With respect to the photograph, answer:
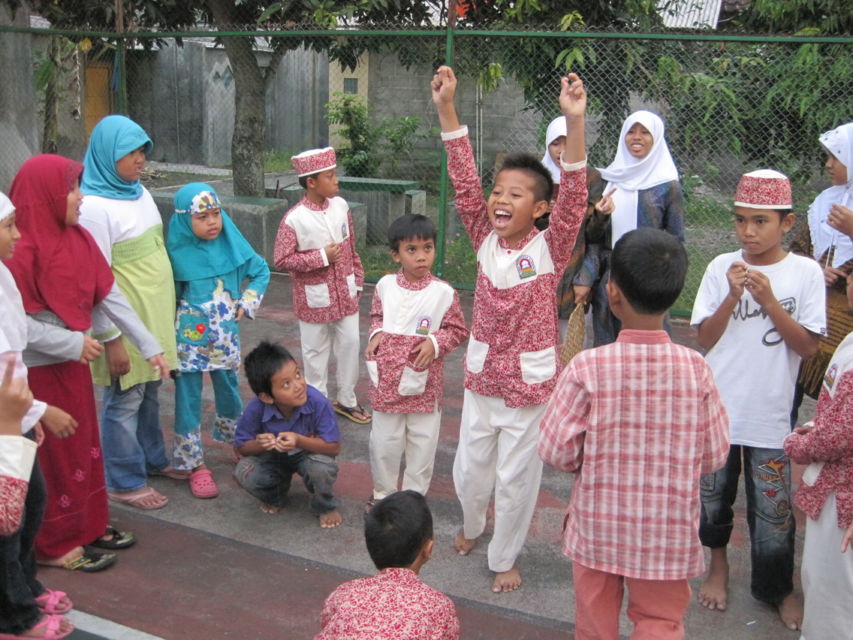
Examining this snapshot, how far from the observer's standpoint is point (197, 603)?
11.8 ft

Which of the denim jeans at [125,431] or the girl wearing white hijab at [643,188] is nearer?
the denim jeans at [125,431]

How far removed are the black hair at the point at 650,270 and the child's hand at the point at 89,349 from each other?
215 cm

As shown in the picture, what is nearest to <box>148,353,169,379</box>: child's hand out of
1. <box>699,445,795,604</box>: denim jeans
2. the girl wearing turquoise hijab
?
the girl wearing turquoise hijab

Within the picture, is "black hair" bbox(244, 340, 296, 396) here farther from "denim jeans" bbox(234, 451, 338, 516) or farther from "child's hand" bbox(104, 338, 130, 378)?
"child's hand" bbox(104, 338, 130, 378)

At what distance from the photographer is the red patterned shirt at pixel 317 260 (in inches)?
204

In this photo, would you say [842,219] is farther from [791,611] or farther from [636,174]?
[791,611]

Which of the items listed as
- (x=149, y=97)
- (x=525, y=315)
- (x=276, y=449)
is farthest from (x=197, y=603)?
(x=149, y=97)

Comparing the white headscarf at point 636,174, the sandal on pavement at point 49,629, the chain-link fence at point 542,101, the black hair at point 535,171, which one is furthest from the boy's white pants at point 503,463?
the chain-link fence at point 542,101

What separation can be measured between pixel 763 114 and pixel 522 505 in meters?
5.55

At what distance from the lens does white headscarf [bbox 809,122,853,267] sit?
4.13m

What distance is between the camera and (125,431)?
167 inches

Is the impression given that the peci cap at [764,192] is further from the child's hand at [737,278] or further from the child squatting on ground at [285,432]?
the child squatting on ground at [285,432]

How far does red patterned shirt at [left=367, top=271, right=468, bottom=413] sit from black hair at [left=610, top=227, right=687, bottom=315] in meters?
1.60

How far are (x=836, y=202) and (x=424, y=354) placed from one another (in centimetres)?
204
